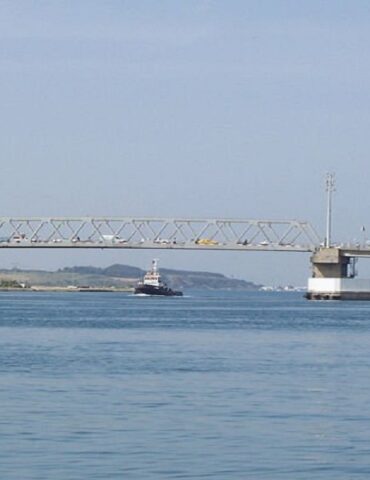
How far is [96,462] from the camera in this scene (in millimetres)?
30891

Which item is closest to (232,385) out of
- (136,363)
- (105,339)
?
(136,363)

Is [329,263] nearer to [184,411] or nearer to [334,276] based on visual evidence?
[334,276]

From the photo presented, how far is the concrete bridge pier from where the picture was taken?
17662 cm

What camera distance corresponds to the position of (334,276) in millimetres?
176625

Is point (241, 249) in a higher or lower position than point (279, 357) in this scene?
higher

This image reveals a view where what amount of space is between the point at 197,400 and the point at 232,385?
4.71m

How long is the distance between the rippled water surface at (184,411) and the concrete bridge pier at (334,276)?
107 meters

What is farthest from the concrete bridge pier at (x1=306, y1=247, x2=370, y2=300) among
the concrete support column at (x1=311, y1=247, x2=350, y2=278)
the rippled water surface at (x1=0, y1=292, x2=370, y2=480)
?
the rippled water surface at (x1=0, y1=292, x2=370, y2=480)

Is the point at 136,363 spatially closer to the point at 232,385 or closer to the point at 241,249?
the point at 232,385

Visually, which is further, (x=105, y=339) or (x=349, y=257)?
(x=349, y=257)

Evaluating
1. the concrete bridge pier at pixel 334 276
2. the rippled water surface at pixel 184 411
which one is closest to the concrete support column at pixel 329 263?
the concrete bridge pier at pixel 334 276

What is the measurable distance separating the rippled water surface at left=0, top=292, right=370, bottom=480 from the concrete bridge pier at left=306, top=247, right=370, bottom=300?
350 feet

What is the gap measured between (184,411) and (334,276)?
5466 inches

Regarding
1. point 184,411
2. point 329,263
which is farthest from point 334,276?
point 184,411
